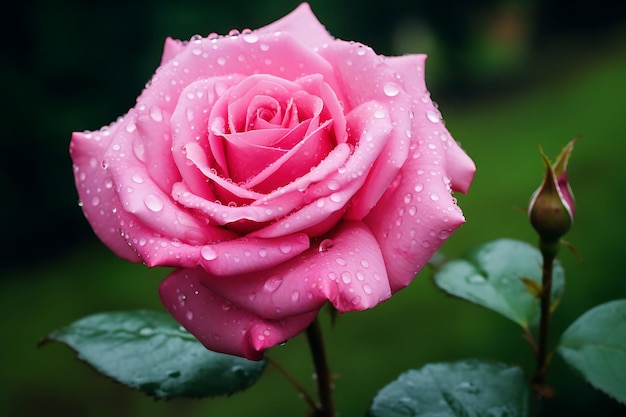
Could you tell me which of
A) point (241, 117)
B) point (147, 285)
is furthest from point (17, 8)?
point (241, 117)

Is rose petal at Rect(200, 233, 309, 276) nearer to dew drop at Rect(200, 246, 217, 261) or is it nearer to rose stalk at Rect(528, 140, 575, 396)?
dew drop at Rect(200, 246, 217, 261)

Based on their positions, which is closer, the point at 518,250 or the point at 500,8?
the point at 518,250

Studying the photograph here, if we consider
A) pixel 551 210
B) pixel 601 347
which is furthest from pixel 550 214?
pixel 601 347

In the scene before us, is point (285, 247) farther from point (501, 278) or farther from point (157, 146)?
point (501, 278)

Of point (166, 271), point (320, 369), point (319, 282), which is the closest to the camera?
point (319, 282)

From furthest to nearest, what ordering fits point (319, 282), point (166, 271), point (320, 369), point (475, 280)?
point (166, 271) < point (475, 280) < point (320, 369) < point (319, 282)

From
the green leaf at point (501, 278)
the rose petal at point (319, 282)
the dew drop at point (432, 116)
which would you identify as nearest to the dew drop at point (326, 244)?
the rose petal at point (319, 282)

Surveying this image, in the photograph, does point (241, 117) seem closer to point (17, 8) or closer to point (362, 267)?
point (362, 267)
